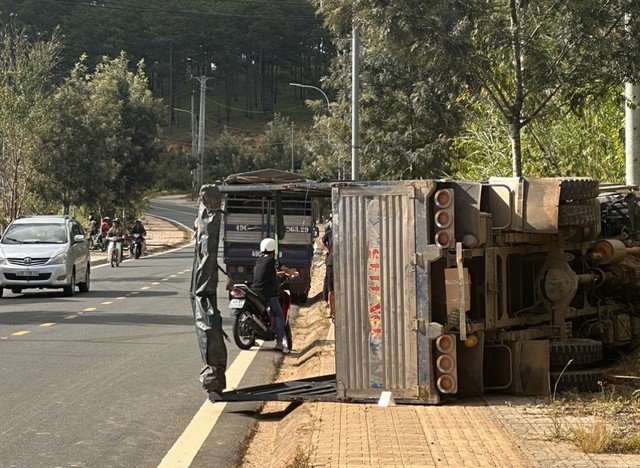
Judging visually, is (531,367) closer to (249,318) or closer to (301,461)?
(301,461)

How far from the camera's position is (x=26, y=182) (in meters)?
49.5

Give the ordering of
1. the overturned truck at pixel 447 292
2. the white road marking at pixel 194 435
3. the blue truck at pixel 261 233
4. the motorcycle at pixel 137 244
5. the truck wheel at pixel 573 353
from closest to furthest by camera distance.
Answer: the white road marking at pixel 194 435, the overturned truck at pixel 447 292, the truck wheel at pixel 573 353, the blue truck at pixel 261 233, the motorcycle at pixel 137 244

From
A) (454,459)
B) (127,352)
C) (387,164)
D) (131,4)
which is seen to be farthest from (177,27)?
(454,459)

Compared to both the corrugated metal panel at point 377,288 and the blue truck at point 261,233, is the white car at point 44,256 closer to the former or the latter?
the blue truck at point 261,233

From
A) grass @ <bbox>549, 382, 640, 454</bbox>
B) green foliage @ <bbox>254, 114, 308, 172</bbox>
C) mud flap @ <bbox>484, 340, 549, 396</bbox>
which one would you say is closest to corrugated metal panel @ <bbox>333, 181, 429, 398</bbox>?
mud flap @ <bbox>484, 340, 549, 396</bbox>

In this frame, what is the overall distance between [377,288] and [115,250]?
2980 centimetres

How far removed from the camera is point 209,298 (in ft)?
35.7

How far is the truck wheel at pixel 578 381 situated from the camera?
35.4 feet

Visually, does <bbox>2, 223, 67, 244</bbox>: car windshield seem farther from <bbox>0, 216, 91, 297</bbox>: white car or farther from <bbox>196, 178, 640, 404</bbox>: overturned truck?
<bbox>196, 178, 640, 404</bbox>: overturned truck

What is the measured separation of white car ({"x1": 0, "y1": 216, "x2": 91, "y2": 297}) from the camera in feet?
83.4

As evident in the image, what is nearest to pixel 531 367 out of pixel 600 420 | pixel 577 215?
pixel 577 215

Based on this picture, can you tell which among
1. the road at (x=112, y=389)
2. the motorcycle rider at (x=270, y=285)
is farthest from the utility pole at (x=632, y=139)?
the road at (x=112, y=389)

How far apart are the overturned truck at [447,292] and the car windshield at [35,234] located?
16.3 metres

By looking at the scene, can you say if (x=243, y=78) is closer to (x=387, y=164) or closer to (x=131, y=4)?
(x=131, y=4)
